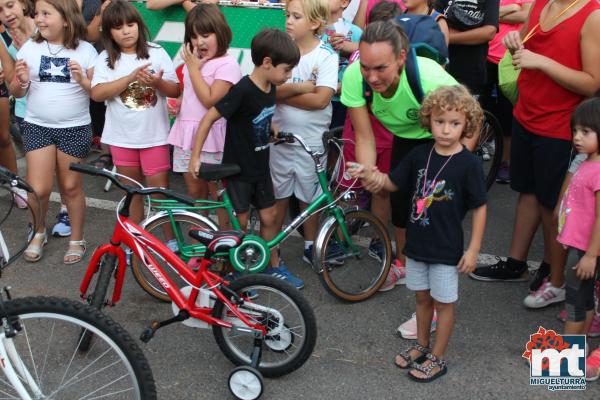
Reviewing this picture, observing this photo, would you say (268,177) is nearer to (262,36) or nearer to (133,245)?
(262,36)

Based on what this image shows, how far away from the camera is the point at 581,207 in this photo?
3119mm

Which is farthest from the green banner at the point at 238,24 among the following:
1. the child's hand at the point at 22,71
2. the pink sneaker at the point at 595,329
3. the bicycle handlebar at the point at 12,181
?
the pink sneaker at the point at 595,329

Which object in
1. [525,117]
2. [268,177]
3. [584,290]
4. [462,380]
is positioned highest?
[525,117]

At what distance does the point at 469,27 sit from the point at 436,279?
9.12 feet

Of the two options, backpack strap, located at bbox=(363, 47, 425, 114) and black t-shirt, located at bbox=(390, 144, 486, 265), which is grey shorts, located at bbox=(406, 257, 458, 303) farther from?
backpack strap, located at bbox=(363, 47, 425, 114)

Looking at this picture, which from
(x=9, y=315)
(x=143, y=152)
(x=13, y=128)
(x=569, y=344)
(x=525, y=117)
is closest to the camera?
(x=9, y=315)

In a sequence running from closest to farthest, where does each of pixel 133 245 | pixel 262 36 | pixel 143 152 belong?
pixel 133 245 → pixel 262 36 → pixel 143 152

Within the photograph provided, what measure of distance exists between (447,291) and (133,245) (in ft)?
5.08

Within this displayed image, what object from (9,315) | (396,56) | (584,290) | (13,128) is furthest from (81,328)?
(13,128)

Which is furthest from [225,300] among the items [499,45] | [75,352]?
[499,45]

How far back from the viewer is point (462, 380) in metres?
3.20

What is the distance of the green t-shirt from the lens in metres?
3.21

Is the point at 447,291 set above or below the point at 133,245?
below

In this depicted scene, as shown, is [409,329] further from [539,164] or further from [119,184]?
[119,184]
